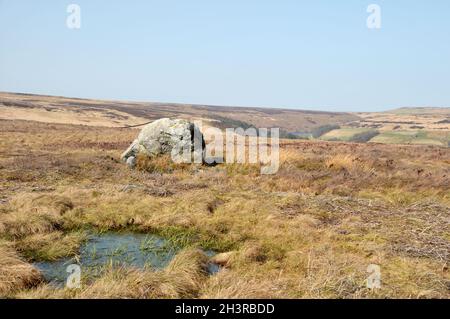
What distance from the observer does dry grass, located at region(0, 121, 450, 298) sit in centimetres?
698

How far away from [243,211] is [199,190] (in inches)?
107

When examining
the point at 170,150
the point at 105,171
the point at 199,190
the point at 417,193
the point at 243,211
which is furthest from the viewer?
the point at 170,150

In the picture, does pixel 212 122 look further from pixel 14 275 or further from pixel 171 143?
pixel 14 275

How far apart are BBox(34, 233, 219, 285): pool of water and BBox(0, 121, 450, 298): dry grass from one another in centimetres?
35

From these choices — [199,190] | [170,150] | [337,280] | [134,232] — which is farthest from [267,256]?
[170,150]

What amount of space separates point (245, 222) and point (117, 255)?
3.82 meters

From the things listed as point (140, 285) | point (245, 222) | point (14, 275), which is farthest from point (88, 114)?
point (140, 285)

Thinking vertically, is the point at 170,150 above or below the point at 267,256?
above

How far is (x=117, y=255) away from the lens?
879 centimetres

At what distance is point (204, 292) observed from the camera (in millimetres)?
6820

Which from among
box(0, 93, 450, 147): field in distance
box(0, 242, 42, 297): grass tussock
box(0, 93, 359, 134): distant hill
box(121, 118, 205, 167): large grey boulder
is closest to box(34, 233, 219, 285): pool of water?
box(0, 242, 42, 297): grass tussock
